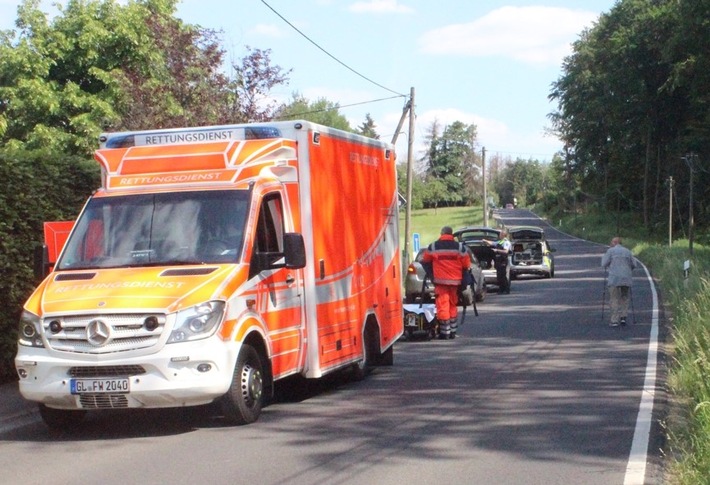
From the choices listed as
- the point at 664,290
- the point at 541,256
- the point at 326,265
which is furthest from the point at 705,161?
the point at 326,265

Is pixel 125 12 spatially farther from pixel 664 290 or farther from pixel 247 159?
pixel 247 159

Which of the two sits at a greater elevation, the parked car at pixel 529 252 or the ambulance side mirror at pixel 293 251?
the ambulance side mirror at pixel 293 251

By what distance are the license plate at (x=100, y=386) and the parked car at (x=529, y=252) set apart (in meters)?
30.3

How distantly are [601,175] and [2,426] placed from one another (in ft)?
271

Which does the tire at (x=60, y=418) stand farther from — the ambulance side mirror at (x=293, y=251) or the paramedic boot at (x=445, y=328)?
the paramedic boot at (x=445, y=328)

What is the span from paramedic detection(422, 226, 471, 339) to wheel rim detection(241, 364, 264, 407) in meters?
8.11

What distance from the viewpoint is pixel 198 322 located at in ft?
31.7

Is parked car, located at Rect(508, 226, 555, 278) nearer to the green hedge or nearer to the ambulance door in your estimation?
the green hedge

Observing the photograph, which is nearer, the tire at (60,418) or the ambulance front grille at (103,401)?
the ambulance front grille at (103,401)

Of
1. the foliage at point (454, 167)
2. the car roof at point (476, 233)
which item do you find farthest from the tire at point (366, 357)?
the foliage at point (454, 167)

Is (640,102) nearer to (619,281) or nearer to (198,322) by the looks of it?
(619,281)

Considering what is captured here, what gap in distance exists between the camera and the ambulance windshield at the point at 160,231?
1052 centimetres

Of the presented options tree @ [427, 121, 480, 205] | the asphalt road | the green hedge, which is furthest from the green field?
the green hedge

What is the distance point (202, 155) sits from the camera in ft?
36.8
